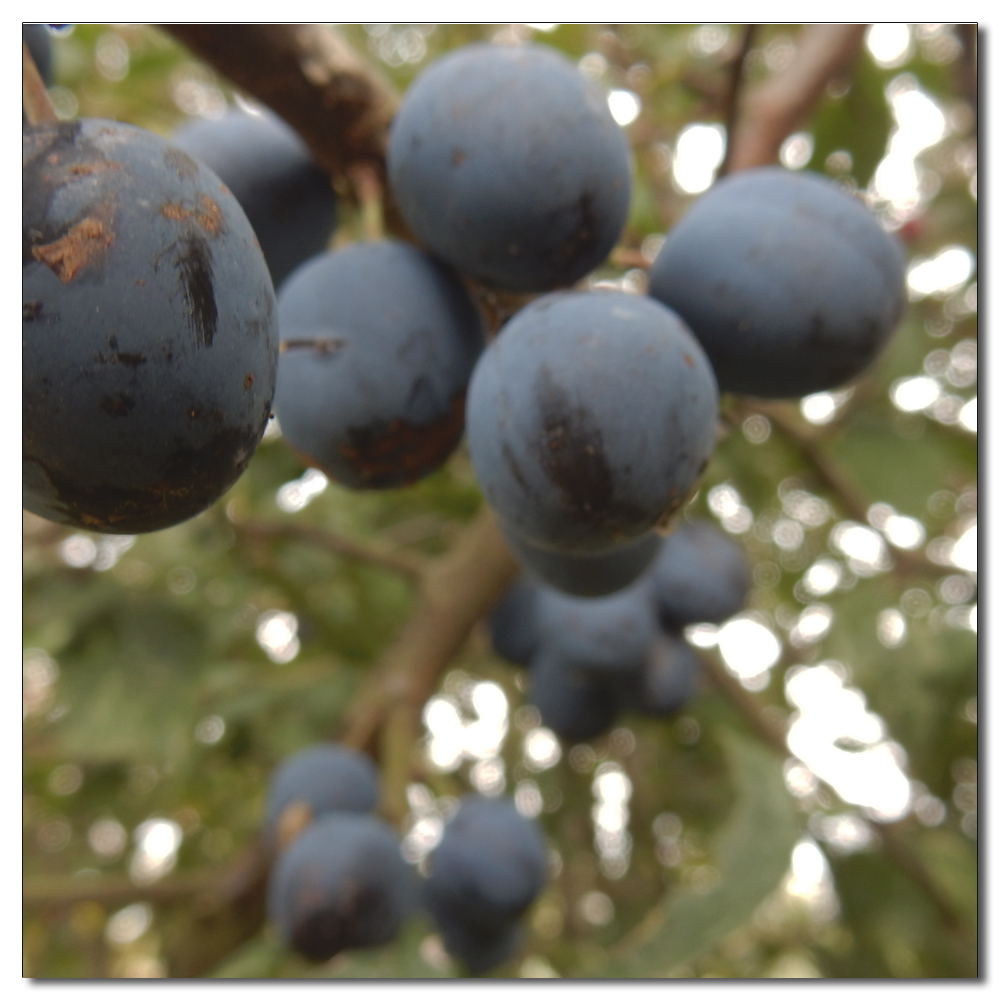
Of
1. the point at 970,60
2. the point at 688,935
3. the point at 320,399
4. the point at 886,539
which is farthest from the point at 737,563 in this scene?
the point at 320,399

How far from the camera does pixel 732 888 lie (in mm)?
818

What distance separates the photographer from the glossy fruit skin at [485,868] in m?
0.97

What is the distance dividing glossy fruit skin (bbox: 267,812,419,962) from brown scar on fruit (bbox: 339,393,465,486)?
1.48 feet

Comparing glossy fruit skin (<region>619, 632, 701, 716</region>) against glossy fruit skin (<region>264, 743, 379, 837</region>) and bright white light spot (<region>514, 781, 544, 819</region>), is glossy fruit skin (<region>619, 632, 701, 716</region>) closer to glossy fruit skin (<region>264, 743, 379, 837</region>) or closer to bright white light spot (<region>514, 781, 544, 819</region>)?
glossy fruit skin (<region>264, 743, 379, 837</region>)

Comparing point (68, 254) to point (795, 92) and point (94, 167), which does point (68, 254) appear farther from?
point (795, 92)

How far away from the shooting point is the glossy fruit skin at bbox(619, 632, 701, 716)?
1162 millimetres

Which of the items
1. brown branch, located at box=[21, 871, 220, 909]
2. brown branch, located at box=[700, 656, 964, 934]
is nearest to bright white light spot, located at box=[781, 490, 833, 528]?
brown branch, located at box=[700, 656, 964, 934]

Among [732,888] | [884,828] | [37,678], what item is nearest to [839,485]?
[884,828]

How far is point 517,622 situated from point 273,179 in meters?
0.73

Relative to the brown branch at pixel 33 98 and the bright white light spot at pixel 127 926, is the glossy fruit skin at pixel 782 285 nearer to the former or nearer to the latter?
the brown branch at pixel 33 98

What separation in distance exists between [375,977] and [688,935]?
28 centimetres

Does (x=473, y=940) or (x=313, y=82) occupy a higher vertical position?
(x=313, y=82)

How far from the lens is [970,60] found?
3.45ft

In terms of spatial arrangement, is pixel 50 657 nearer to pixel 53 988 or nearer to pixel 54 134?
pixel 53 988
